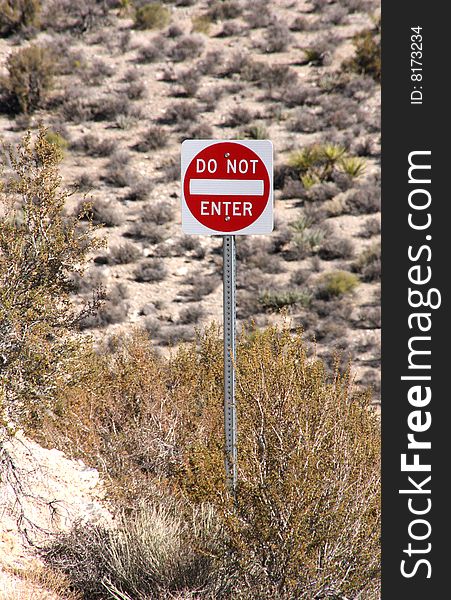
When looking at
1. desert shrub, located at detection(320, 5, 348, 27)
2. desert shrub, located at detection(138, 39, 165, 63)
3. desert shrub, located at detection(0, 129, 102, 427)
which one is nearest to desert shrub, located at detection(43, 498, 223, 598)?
desert shrub, located at detection(0, 129, 102, 427)

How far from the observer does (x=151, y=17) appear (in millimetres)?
26188

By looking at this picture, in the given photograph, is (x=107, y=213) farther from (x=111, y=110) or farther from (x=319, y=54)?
(x=319, y=54)

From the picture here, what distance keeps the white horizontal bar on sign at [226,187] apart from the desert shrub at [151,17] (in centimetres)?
2236

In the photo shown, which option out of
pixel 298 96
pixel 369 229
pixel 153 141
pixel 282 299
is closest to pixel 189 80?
pixel 298 96

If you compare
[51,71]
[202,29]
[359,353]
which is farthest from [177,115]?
[359,353]

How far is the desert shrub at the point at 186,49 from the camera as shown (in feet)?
80.3

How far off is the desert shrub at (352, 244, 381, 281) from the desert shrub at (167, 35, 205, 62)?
34.2 feet

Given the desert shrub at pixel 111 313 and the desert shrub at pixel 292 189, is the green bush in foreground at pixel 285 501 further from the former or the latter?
the desert shrub at pixel 292 189

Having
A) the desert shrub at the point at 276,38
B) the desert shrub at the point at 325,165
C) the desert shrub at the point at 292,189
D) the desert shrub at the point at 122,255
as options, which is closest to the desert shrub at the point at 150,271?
the desert shrub at the point at 122,255

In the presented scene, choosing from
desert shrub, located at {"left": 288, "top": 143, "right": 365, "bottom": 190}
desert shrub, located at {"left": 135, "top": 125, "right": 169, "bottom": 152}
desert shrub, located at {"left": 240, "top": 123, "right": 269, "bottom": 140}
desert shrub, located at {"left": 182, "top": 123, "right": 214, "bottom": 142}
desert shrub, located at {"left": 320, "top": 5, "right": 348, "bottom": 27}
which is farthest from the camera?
desert shrub, located at {"left": 320, "top": 5, "right": 348, "bottom": 27}

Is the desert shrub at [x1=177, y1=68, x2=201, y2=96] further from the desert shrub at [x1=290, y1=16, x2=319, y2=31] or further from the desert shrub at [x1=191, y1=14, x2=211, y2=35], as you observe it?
the desert shrub at [x1=290, y1=16, x2=319, y2=31]

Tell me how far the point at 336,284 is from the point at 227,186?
1057 cm

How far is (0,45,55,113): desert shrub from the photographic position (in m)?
21.5

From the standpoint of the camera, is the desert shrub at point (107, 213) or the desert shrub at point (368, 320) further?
the desert shrub at point (107, 213)
